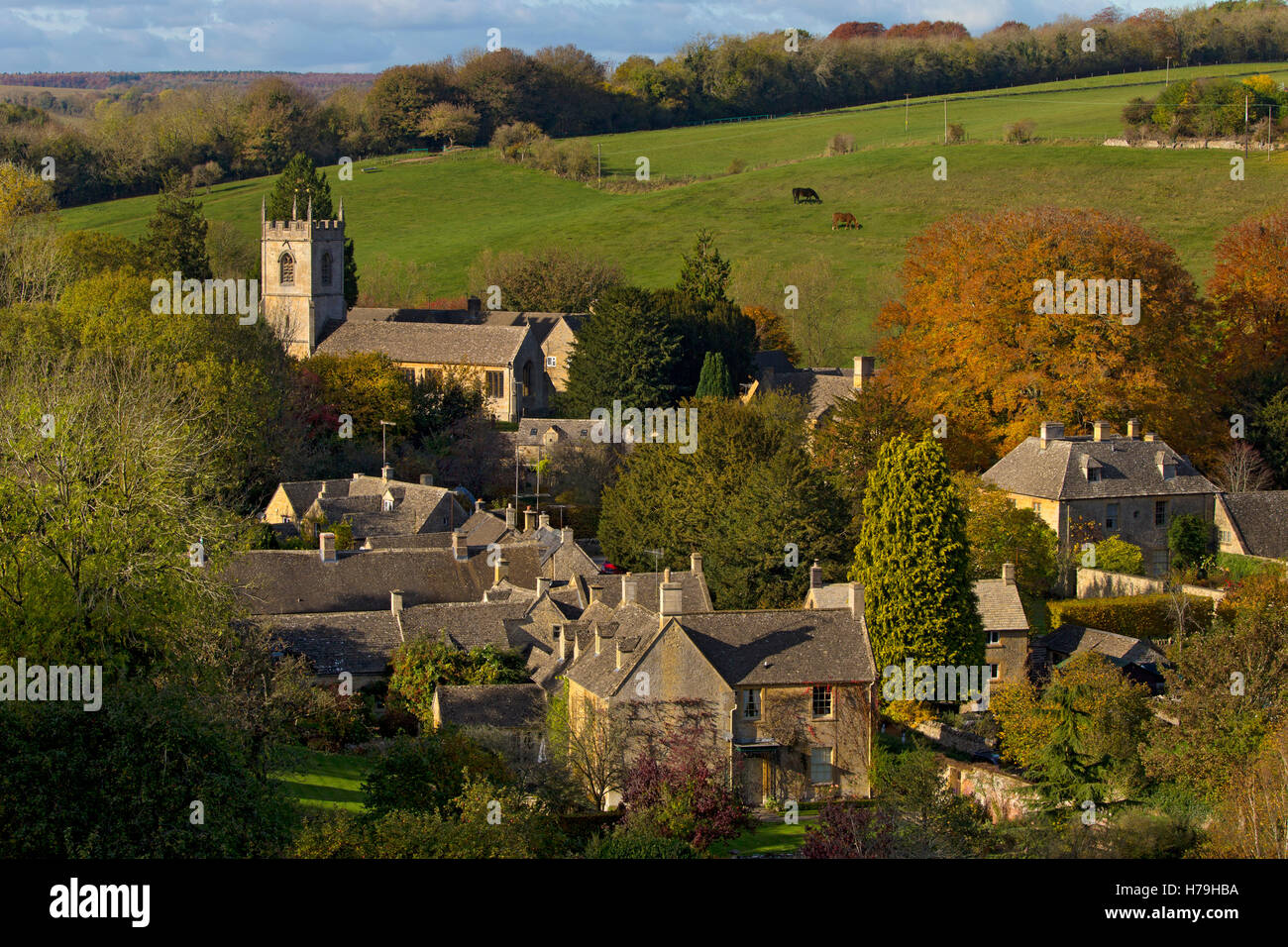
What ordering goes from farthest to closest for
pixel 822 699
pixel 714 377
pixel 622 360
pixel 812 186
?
pixel 812 186, pixel 622 360, pixel 714 377, pixel 822 699

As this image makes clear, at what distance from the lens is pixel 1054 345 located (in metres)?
71.5

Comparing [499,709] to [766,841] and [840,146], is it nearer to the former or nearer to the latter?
[766,841]

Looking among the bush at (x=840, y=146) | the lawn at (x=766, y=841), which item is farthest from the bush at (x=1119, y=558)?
the bush at (x=840, y=146)

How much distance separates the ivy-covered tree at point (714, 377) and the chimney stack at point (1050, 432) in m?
24.3

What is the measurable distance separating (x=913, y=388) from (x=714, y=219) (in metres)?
63.4

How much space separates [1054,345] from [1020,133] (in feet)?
247

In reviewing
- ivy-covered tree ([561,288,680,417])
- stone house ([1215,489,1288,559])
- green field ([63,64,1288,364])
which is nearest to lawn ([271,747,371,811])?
stone house ([1215,489,1288,559])

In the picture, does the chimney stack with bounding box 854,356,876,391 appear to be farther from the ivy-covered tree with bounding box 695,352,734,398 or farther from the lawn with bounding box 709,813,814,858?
the lawn with bounding box 709,813,814,858

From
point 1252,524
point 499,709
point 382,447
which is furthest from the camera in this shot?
point 382,447

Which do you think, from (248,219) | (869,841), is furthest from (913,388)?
(248,219)

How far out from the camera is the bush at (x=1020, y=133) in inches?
5536

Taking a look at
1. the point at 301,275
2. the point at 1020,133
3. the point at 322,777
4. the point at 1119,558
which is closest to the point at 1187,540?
the point at 1119,558

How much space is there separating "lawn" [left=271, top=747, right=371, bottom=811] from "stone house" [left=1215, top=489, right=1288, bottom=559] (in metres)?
37.0
